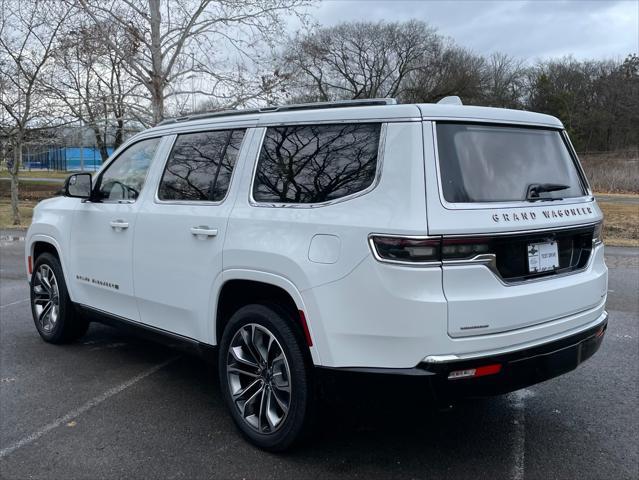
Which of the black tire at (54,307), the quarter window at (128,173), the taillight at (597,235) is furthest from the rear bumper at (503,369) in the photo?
the black tire at (54,307)

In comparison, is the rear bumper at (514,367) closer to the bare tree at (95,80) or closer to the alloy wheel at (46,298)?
the alloy wheel at (46,298)

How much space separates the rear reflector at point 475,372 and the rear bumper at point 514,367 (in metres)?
0.01

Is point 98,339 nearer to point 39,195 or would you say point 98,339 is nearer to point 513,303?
point 513,303

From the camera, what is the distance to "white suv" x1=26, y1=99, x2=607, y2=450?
2848mm

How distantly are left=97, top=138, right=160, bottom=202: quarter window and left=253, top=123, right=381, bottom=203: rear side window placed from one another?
137cm

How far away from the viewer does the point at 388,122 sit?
3074 millimetres

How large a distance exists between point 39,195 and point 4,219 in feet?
39.2

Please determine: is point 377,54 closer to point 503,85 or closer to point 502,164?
point 503,85

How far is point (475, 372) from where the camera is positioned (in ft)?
9.48

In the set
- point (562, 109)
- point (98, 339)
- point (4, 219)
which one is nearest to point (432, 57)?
point (562, 109)

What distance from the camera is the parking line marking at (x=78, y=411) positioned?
11.9 ft

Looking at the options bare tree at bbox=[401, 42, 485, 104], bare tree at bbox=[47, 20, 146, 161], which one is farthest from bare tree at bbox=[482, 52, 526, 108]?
bare tree at bbox=[47, 20, 146, 161]

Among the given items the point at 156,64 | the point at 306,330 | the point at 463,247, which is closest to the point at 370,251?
the point at 463,247

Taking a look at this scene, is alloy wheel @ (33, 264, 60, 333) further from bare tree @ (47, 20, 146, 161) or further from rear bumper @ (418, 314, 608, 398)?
bare tree @ (47, 20, 146, 161)
